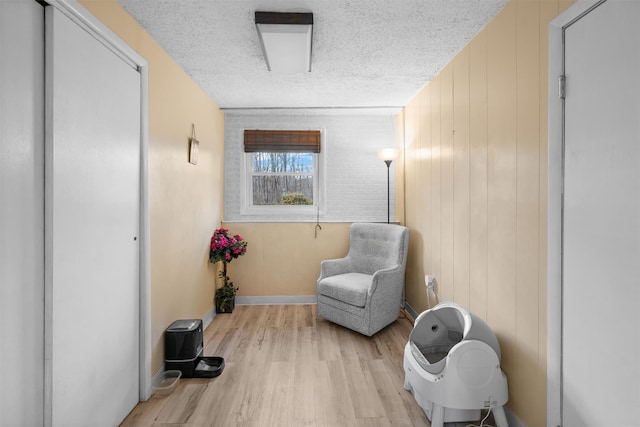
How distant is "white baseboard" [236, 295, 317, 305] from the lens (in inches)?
163

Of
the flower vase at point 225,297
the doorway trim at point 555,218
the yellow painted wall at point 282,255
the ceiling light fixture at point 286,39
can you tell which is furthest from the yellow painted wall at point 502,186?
the flower vase at point 225,297

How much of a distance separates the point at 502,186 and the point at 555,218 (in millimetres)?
427

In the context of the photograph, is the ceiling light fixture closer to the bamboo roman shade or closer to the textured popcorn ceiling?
the textured popcorn ceiling

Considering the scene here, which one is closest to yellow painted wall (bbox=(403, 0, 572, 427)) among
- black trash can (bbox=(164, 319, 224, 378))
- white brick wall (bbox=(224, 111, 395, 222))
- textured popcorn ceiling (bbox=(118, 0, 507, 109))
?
textured popcorn ceiling (bbox=(118, 0, 507, 109))

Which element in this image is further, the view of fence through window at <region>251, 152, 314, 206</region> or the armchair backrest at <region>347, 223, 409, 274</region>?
the view of fence through window at <region>251, 152, 314, 206</region>

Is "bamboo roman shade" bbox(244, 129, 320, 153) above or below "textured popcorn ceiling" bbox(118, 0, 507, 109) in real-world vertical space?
below

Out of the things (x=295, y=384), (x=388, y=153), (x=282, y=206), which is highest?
(x=388, y=153)

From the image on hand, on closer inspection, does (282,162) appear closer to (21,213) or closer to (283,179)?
(283,179)

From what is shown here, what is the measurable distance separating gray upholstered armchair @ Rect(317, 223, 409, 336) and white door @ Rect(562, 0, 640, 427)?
1.75 meters

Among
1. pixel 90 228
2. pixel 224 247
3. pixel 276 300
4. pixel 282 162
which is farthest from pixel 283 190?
pixel 90 228

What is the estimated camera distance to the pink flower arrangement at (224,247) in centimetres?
361

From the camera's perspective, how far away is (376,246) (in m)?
3.68

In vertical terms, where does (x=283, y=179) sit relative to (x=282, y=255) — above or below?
above

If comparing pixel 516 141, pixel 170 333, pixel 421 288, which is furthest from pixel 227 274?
pixel 516 141
